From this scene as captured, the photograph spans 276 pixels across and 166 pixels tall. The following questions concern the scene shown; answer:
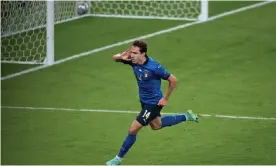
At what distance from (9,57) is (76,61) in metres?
1.56

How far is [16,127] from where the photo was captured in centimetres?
1308

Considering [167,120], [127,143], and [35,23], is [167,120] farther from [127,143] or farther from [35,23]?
[35,23]

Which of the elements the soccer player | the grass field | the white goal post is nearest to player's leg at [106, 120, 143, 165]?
the soccer player

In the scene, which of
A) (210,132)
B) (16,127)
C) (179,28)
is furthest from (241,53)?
(16,127)

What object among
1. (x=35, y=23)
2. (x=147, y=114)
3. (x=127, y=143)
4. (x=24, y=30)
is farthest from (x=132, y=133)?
(x=24, y=30)

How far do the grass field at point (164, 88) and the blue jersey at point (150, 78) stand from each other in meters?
1.07

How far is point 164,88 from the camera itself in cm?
1518

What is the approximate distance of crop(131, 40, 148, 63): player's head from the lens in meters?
10.6

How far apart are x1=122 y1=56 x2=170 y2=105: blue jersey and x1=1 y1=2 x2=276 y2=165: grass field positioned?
107cm

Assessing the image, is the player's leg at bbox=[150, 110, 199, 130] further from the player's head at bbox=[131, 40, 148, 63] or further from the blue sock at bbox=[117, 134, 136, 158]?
the player's head at bbox=[131, 40, 148, 63]

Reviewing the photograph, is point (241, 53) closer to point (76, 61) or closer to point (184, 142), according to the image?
point (76, 61)

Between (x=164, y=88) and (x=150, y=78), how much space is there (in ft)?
14.7

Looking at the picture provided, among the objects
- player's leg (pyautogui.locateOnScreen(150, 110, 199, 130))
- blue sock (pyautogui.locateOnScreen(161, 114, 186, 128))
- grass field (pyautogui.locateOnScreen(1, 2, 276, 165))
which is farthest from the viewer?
grass field (pyautogui.locateOnScreen(1, 2, 276, 165))

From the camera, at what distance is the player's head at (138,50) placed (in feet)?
34.7
